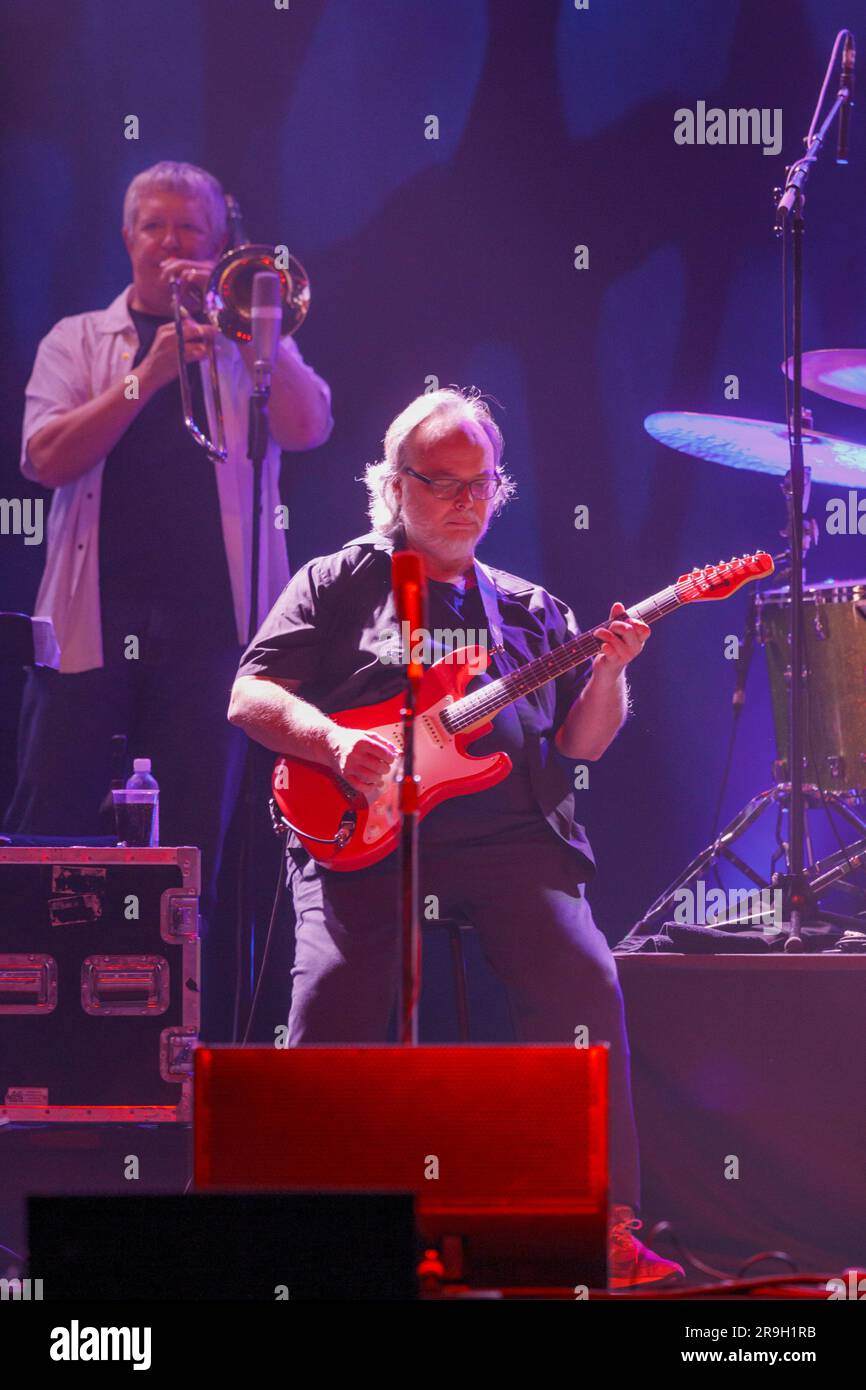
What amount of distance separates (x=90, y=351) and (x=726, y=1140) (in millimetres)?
3036

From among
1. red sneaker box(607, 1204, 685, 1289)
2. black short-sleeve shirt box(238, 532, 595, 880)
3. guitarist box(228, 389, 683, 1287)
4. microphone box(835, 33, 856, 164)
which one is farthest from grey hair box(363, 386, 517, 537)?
red sneaker box(607, 1204, 685, 1289)

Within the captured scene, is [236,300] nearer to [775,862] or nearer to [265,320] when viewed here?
[265,320]

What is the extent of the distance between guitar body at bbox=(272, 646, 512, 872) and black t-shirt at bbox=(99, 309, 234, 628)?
1354 mm

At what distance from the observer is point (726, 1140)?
360 cm

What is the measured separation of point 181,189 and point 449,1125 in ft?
11.4

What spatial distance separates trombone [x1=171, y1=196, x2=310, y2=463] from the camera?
439cm

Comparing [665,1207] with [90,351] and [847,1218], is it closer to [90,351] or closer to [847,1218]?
[847,1218]

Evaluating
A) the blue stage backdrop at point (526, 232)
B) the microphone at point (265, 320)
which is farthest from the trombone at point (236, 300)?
the blue stage backdrop at point (526, 232)

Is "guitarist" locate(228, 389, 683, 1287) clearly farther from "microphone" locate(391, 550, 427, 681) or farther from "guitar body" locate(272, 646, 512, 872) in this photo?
"microphone" locate(391, 550, 427, 681)

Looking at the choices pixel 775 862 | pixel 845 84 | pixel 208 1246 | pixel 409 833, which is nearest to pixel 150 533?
pixel 775 862

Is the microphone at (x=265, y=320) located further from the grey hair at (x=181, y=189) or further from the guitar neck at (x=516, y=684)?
the guitar neck at (x=516, y=684)

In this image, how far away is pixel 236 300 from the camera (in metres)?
4.43

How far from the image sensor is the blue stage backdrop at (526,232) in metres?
4.72

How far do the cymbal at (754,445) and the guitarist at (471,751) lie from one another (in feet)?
2.23
